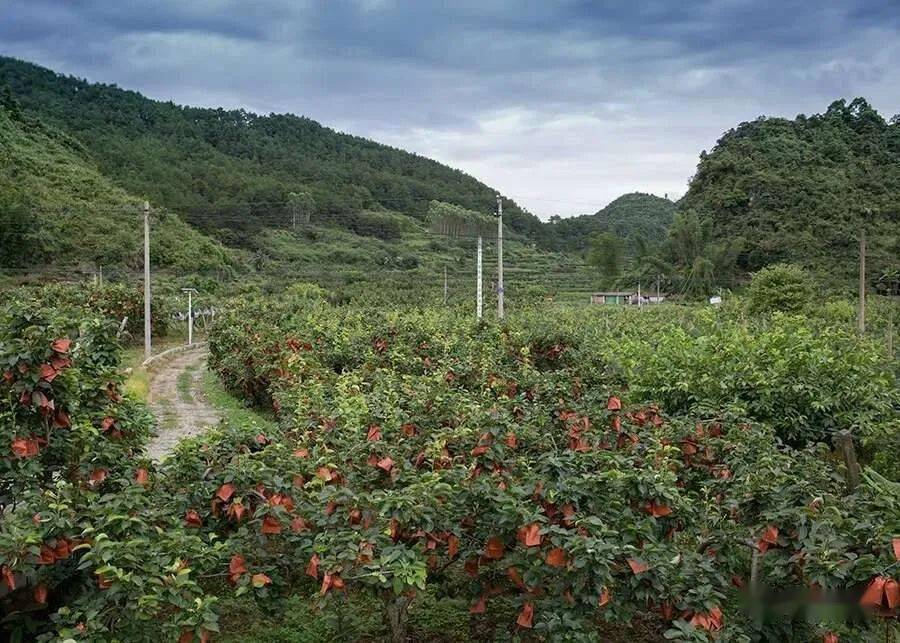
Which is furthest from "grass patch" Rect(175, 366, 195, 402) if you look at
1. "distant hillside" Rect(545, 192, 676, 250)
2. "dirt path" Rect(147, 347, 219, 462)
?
"distant hillside" Rect(545, 192, 676, 250)

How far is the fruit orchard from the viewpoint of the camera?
311cm

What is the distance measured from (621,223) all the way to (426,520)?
76.4m

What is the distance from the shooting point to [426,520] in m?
3.41

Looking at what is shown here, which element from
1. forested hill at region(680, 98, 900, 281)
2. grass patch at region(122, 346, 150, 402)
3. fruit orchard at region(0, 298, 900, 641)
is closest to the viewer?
fruit orchard at region(0, 298, 900, 641)

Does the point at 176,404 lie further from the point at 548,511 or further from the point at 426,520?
the point at 548,511

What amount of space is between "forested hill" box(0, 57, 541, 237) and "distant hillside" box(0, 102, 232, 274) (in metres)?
4.80

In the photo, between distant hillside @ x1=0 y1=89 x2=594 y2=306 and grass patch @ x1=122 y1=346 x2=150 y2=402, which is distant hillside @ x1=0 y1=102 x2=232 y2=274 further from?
grass patch @ x1=122 y1=346 x2=150 y2=402

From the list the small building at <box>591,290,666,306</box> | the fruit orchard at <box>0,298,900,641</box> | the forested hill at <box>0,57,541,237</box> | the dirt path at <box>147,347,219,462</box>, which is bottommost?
the dirt path at <box>147,347,219,462</box>

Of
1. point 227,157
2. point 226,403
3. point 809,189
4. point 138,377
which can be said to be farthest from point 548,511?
point 227,157

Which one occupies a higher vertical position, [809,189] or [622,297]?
[809,189]

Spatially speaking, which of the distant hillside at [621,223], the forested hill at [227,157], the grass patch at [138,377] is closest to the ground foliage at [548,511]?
the grass patch at [138,377]

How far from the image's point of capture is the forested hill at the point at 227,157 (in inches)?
2235

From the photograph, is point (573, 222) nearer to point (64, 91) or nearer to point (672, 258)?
point (672, 258)

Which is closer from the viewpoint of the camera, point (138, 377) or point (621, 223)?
point (138, 377)
